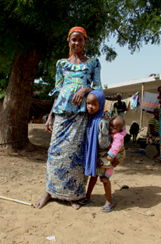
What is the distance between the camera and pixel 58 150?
2713 millimetres

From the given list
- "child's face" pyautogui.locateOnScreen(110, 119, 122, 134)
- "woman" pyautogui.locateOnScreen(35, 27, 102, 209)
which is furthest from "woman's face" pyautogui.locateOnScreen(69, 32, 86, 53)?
"child's face" pyautogui.locateOnScreen(110, 119, 122, 134)

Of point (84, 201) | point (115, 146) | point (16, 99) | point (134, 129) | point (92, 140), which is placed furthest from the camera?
point (134, 129)

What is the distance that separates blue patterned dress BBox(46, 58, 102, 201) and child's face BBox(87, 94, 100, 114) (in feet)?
0.22

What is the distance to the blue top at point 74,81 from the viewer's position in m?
2.65

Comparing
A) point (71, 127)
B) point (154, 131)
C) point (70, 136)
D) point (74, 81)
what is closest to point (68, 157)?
point (70, 136)

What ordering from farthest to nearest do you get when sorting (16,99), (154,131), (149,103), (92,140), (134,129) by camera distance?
(134,129)
(149,103)
(154,131)
(16,99)
(92,140)

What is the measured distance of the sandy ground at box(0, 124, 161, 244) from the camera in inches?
85.4

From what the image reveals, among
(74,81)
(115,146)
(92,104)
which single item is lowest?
(115,146)

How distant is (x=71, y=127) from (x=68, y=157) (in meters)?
0.34

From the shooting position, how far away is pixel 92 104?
258cm

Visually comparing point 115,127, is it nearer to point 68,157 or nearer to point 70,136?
point 70,136

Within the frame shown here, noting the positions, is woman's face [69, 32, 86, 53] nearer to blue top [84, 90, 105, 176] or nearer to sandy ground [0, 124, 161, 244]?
blue top [84, 90, 105, 176]

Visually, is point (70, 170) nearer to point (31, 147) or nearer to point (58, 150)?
point (58, 150)

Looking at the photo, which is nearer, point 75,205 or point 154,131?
point 75,205
